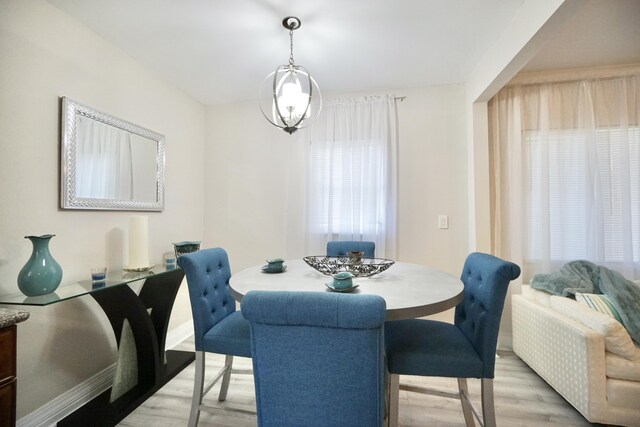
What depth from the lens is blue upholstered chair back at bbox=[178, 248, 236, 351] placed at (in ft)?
4.99

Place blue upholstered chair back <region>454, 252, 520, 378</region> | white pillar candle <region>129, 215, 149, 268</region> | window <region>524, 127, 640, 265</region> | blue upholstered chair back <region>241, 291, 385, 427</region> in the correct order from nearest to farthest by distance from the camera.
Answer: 1. blue upholstered chair back <region>241, 291, 385, 427</region>
2. blue upholstered chair back <region>454, 252, 520, 378</region>
3. white pillar candle <region>129, 215, 149, 268</region>
4. window <region>524, 127, 640, 265</region>

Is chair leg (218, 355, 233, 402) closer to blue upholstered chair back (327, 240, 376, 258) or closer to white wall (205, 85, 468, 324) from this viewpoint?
blue upholstered chair back (327, 240, 376, 258)

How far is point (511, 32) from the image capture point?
1.88 metres

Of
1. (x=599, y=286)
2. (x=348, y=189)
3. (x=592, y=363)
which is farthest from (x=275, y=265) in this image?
(x=599, y=286)

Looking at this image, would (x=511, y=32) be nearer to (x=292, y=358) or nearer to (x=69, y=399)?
(x=292, y=358)

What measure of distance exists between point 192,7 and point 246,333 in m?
1.92

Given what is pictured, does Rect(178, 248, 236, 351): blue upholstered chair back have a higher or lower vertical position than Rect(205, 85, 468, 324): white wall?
lower

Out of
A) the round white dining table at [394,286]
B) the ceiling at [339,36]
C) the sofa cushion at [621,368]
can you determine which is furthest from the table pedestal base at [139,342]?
the sofa cushion at [621,368]

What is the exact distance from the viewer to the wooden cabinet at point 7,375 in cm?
108

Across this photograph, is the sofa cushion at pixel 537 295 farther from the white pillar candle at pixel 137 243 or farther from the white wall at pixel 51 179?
the white wall at pixel 51 179

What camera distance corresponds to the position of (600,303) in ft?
5.66

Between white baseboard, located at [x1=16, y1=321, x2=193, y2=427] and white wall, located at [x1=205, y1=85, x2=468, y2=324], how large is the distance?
142 cm

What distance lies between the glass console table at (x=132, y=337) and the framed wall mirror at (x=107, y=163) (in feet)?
1.81

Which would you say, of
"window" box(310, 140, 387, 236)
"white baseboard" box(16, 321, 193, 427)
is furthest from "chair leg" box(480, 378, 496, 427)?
"white baseboard" box(16, 321, 193, 427)
